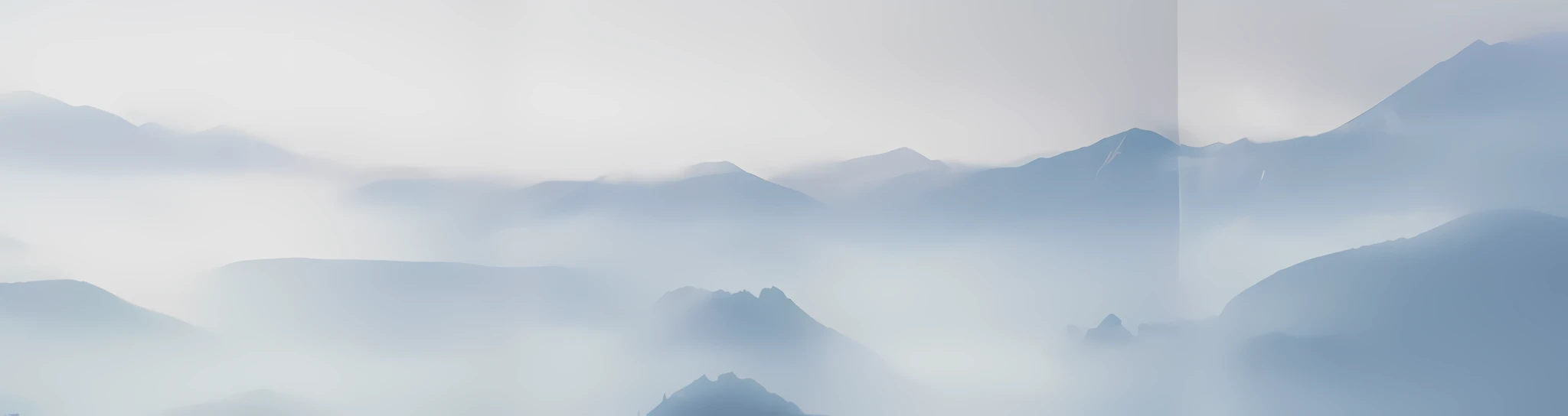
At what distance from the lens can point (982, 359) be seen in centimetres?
218

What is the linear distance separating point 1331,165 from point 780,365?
4.26ft

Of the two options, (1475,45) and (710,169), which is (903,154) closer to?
(710,169)

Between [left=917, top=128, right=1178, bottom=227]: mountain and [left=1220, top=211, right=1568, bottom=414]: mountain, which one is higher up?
[left=917, top=128, right=1178, bottom=227]: mountain

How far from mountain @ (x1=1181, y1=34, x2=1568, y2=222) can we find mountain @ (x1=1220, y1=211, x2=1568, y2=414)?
63mm

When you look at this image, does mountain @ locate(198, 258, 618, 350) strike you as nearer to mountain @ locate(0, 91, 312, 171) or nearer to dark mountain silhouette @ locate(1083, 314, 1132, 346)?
mountain @ locate(0, 91, 312, 171)

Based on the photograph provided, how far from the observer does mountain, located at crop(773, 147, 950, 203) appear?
2.13 meters

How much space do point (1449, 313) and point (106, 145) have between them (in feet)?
8.90

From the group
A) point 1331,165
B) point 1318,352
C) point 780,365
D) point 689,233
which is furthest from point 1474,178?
point 689,233

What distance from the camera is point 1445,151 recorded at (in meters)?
1.66

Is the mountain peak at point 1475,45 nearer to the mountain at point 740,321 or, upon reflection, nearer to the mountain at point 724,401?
the mountain at point 740,321

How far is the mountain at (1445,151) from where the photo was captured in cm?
150

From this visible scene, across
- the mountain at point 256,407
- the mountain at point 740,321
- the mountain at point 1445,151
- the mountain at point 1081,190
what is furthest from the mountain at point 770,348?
the mountain at point 1445,151

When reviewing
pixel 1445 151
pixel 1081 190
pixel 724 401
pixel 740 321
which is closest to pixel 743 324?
pixel 740 321

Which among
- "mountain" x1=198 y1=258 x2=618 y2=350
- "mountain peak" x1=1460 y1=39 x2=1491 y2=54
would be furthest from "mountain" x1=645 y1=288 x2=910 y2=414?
"mountain peak" x1=1460 y1=39 x2=1491 y2=54
